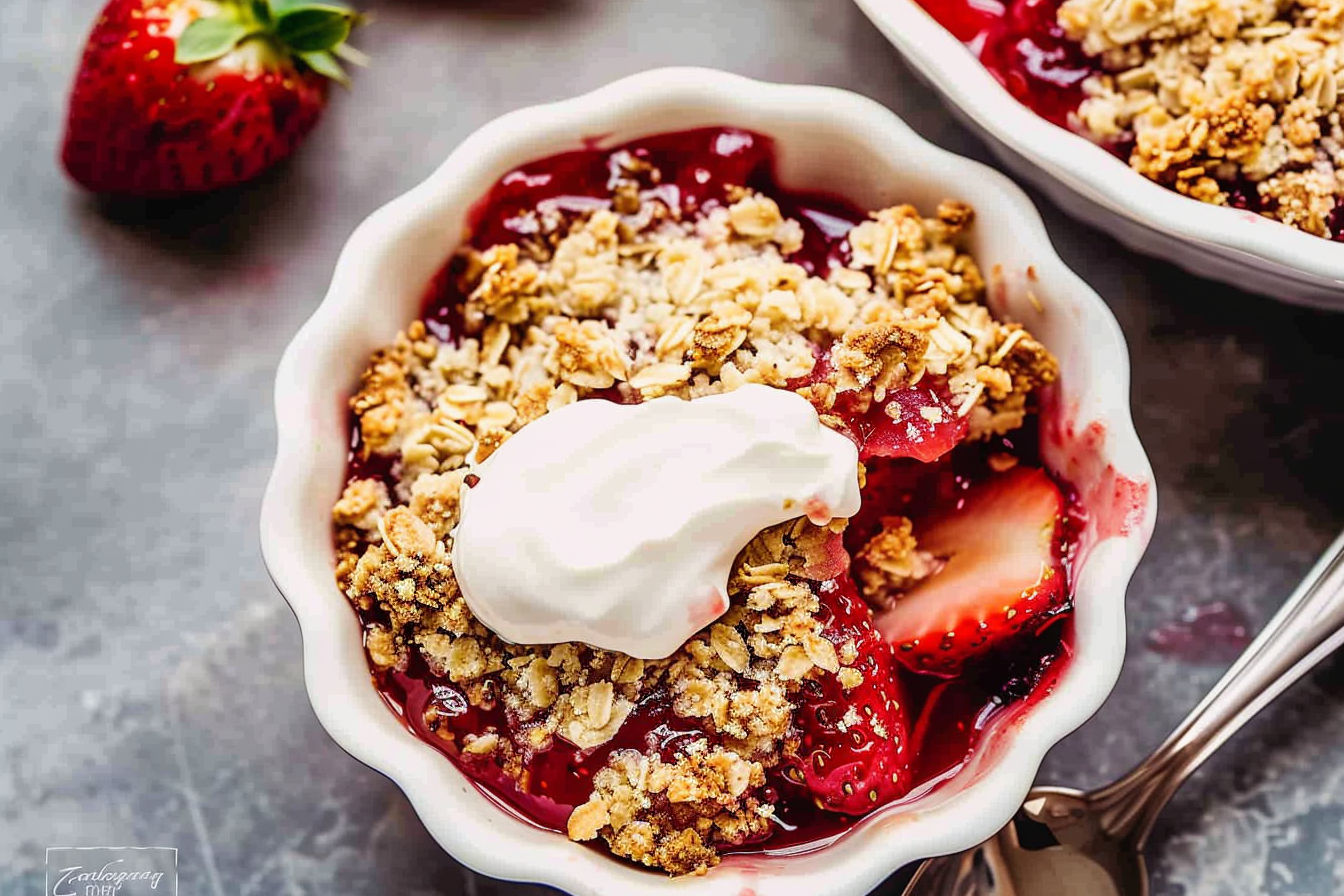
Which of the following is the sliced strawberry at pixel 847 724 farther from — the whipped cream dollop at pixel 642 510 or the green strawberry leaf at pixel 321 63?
the green strawberry leaf at pixel 321 63

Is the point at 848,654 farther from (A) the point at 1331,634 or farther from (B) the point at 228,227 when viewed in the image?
(B) the point at 228,227

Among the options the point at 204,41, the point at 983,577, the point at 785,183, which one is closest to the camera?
the point at 983,577

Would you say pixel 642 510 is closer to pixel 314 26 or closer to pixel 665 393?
pixel 665 393

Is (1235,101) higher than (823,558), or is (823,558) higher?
(1235,101)

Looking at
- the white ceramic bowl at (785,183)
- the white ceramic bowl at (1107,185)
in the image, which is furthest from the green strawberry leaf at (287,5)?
Answer: the white ceramic bowl at (1107,185)

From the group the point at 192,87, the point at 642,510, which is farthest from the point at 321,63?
the point at 642,510

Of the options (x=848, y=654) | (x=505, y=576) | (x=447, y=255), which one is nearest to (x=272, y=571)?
(x=505, y=576)
